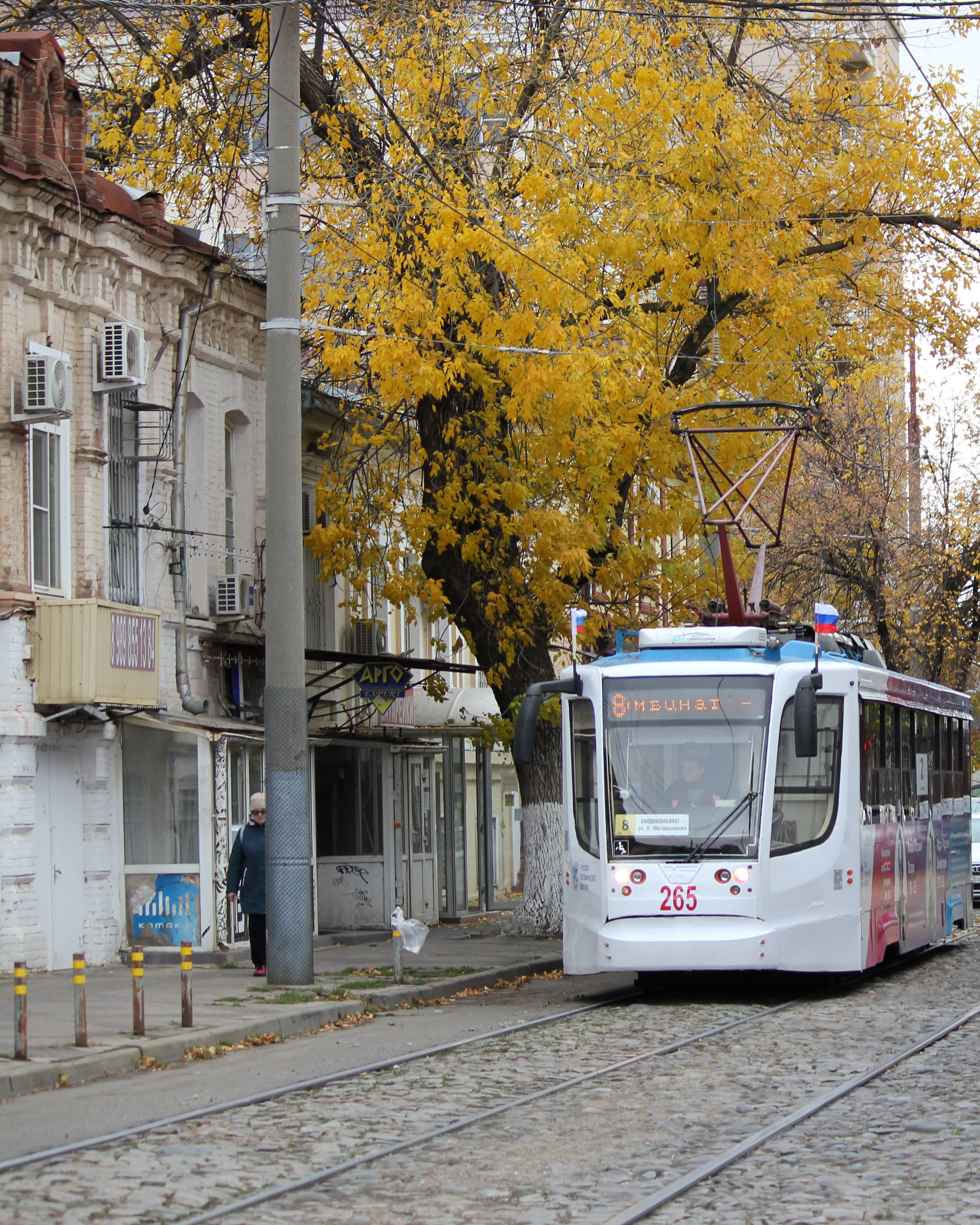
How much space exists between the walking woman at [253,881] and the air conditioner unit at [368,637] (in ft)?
27.0

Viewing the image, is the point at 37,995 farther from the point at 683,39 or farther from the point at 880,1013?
the point at 683,39

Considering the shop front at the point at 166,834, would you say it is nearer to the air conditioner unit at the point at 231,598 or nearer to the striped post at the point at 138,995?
the air conditioner unit at the point at 231,598

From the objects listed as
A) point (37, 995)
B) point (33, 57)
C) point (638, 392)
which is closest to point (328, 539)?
point (638, 392)

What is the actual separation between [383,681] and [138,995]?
11.6 meters

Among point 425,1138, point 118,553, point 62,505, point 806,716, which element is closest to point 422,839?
point 118,553

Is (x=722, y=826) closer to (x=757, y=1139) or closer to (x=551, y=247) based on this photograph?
(x=757, y=1139)

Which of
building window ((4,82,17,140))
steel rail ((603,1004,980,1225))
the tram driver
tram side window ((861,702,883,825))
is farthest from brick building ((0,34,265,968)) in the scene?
steel rail ((603,1004,980,1225))

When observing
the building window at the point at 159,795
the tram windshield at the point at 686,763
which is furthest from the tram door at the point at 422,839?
the tram windshield at the point at 686,763

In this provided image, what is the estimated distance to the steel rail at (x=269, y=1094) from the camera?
8.76 meters

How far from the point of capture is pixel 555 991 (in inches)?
689

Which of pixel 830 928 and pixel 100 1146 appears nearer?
pixel 100 1146

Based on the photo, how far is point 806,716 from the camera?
48.6 ft

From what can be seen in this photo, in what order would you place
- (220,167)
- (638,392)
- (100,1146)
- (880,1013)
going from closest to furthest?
(100,1146) < (880,1013) < (638,392) < (220,167)

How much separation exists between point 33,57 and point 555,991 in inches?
411
